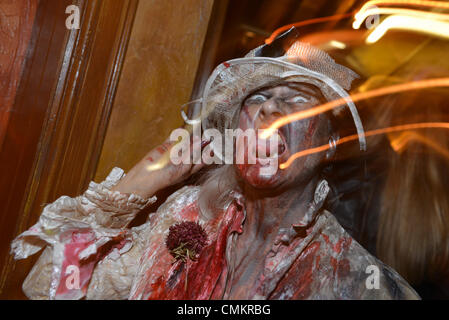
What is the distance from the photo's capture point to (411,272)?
3.97 ft

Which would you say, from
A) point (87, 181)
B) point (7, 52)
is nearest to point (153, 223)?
point (87, 181)

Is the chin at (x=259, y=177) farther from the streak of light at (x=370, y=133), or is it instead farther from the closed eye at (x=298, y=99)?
the closed eye at (x=298, y=99)

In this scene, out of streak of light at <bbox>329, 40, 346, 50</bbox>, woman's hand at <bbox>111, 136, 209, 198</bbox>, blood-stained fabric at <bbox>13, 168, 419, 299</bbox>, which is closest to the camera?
blood-stained fabric at <bbox>13, 168, 419, 299</bbox>

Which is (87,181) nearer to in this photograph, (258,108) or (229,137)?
(229,137)

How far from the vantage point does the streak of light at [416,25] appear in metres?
1.21

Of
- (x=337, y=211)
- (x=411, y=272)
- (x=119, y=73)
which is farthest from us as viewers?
(x=119, y=73)

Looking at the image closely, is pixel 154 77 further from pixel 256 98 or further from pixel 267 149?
pixel 267 149

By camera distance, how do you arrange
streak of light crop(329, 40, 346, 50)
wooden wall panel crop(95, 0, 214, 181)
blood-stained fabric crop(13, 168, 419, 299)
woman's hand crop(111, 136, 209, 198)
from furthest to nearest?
wooden wall panel crop(95, 0, 214, 181), woman's hand crop(111, 136, 209, 198), streak of light crop(329, 40, 346, 50), blood-stained fabric crop(13, 168, 419, 299)

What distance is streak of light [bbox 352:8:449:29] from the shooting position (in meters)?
1.20

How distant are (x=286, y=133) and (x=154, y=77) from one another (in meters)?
0.75

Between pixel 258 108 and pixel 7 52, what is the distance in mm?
1006

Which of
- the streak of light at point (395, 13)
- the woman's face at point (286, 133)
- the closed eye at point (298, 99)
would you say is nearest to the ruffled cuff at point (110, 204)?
the woman's face at point (286, 133)

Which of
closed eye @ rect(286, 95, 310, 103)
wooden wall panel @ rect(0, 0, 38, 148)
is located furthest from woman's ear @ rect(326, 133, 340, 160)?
wooden wall panel @ rect(0, 0, 38, 148)

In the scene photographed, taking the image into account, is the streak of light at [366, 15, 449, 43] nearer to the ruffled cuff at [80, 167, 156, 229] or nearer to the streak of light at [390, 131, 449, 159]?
the streak of light at [390, 131, 449, 159]
